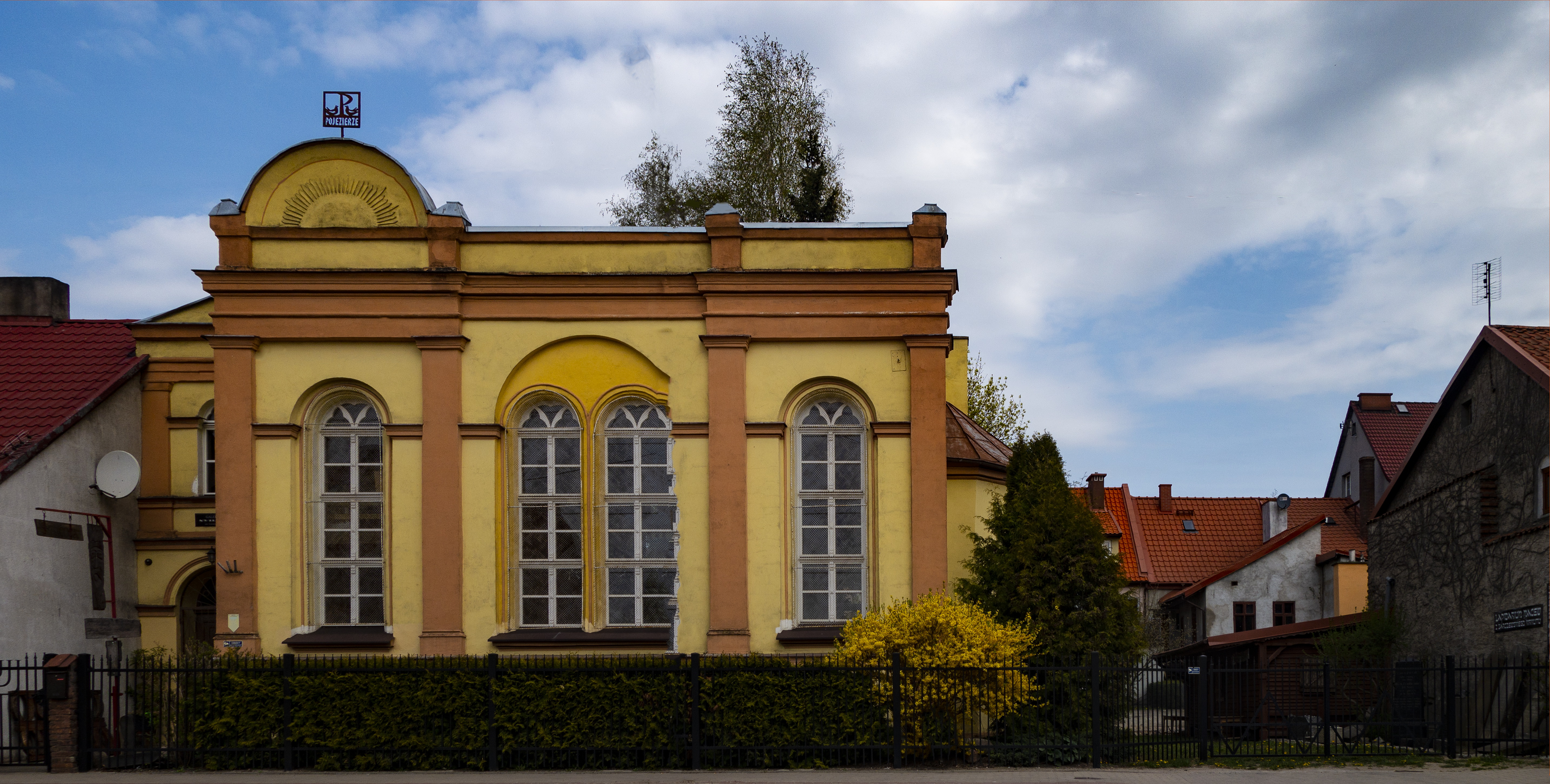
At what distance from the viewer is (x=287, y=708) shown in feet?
49.5

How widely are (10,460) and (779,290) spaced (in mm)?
10855

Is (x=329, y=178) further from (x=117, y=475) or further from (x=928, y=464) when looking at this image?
(x=928, y=464)

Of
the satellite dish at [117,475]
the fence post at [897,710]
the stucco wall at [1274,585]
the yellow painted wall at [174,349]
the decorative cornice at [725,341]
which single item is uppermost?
the yellow painted wall at [174,349]

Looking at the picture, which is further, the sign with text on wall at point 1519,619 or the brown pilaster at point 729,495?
the sign with text on wall at point 1519,619

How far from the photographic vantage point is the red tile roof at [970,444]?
57.7ft

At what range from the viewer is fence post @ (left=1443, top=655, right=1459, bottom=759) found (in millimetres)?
15562

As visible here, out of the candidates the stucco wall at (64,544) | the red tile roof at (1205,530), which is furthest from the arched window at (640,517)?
the red tile roof at (1205,530)

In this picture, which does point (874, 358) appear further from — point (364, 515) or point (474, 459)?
point (364, 515)

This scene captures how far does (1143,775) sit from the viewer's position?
14.2m

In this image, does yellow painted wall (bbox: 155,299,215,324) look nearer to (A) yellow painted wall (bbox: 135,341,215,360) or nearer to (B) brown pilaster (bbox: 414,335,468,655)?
(A) yellow painted wall (bbox: 135,341,215,360)

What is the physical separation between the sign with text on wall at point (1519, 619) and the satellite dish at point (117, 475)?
20026mm

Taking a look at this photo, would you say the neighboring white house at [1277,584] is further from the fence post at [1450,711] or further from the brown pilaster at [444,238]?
the brown pilaster at [444,238]

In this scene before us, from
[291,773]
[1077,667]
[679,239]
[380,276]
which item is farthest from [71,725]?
[1077,667]

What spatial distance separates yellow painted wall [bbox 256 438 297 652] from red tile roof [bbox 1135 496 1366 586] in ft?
111
